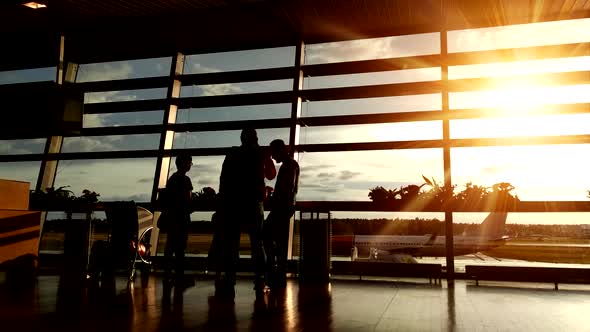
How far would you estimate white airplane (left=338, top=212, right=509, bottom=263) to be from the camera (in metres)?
10.9

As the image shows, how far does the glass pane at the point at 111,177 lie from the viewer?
20.8 ft

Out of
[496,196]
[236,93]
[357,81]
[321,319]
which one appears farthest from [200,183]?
[321,319]

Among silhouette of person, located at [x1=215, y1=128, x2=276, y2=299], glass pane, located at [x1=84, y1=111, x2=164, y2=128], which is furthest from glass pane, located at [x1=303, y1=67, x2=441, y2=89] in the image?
silhouette of person, located at [x1=215, y1=128, x2=276, y2=299]

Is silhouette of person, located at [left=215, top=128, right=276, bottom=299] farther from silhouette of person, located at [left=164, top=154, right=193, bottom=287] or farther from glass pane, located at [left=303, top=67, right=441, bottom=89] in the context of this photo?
glass pane, located at [left=303, top=67, right=441, bottom=89]

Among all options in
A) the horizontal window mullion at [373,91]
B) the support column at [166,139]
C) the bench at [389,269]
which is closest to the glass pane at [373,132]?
the horizontal window mullion at [373,91]

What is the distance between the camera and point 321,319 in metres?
2.19

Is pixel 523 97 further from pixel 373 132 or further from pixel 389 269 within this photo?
pixel 389 269

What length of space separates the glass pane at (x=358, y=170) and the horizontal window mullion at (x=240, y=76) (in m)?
1.20

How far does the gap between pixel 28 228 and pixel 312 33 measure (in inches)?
166

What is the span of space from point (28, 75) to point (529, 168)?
776 centimetres

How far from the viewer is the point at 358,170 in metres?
5.96

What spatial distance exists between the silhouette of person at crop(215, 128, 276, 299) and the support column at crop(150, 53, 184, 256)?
9.62ft

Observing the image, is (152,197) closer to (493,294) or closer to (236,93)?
(236,93)

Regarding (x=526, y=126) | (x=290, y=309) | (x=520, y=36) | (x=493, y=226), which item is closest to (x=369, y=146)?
(x=526, y=126)
